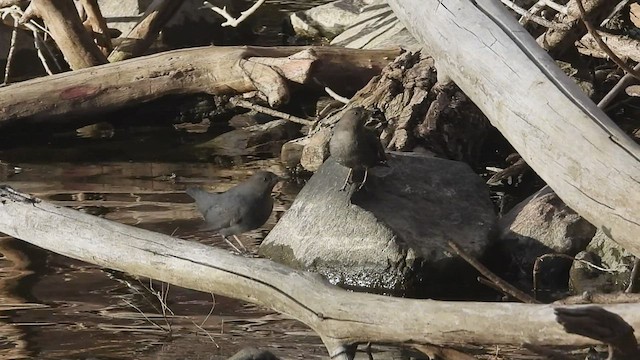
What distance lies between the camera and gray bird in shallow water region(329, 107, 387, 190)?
22.5ft

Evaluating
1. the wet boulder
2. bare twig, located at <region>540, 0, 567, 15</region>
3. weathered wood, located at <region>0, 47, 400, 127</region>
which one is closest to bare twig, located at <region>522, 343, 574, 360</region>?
bare twig, located at <region>540, 0, 567, 15</region>

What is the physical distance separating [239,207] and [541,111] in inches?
117

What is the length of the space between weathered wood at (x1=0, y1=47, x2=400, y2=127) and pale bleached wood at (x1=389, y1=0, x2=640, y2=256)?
5.51 m

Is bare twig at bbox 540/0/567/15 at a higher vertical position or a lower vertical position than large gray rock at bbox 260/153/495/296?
higher

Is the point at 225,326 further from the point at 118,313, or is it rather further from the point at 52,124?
the point at 52,124

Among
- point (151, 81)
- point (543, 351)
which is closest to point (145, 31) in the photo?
point (151, 81)

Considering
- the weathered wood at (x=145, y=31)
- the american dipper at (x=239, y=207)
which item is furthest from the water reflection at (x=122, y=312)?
the weathered wood at (x=145, y=31)

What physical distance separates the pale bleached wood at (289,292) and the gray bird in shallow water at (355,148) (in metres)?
2.17

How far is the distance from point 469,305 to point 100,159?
7121 mm

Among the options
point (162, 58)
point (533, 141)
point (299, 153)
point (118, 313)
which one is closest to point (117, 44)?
point (162, 58)

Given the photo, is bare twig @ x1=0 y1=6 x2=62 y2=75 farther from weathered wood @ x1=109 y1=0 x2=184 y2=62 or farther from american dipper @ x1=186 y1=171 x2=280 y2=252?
american dipper @ x1=186 y1=171 x2=280 y2=252

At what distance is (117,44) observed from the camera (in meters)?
11.2

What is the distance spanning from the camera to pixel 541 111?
3.81 metres

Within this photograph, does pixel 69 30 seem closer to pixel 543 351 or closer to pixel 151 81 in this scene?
pixel 151 81
